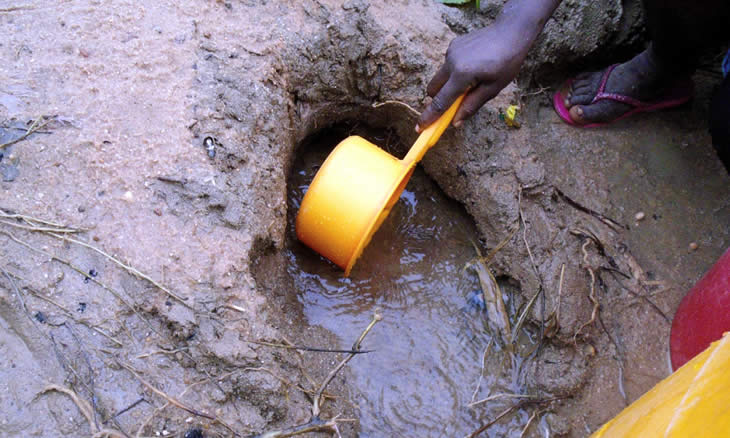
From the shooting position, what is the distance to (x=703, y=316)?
1661mm

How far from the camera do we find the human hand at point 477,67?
158 cm

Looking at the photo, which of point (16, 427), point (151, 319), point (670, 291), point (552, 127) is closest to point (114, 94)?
point (151, 319)

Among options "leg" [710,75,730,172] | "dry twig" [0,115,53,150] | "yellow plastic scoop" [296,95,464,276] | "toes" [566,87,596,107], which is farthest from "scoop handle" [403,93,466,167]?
"dry twig" [0,115,53,150]

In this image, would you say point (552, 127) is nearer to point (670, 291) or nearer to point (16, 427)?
point (670, 291)

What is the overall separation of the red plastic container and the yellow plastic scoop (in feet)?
3.08

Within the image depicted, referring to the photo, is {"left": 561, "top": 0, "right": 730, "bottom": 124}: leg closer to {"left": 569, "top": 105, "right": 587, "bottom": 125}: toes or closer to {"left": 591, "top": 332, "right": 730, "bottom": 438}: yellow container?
{"left": 569, "top": 105, "right": 587, "bottom": 125}: toes

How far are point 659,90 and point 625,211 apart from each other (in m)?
0.51

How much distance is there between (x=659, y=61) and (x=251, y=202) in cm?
156

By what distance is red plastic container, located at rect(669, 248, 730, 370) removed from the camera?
159 centimetres

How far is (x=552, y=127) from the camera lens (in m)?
2.22

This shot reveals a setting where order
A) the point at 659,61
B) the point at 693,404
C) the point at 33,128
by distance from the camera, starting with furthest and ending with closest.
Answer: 1. the point at 659,61
2. the point at 33,128
3. the point at 693,404

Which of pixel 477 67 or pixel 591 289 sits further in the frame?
pixel 591 289

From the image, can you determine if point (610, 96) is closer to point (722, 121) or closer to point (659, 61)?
point (659, 61)

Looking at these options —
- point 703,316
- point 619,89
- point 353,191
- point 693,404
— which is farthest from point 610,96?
point 693,404
